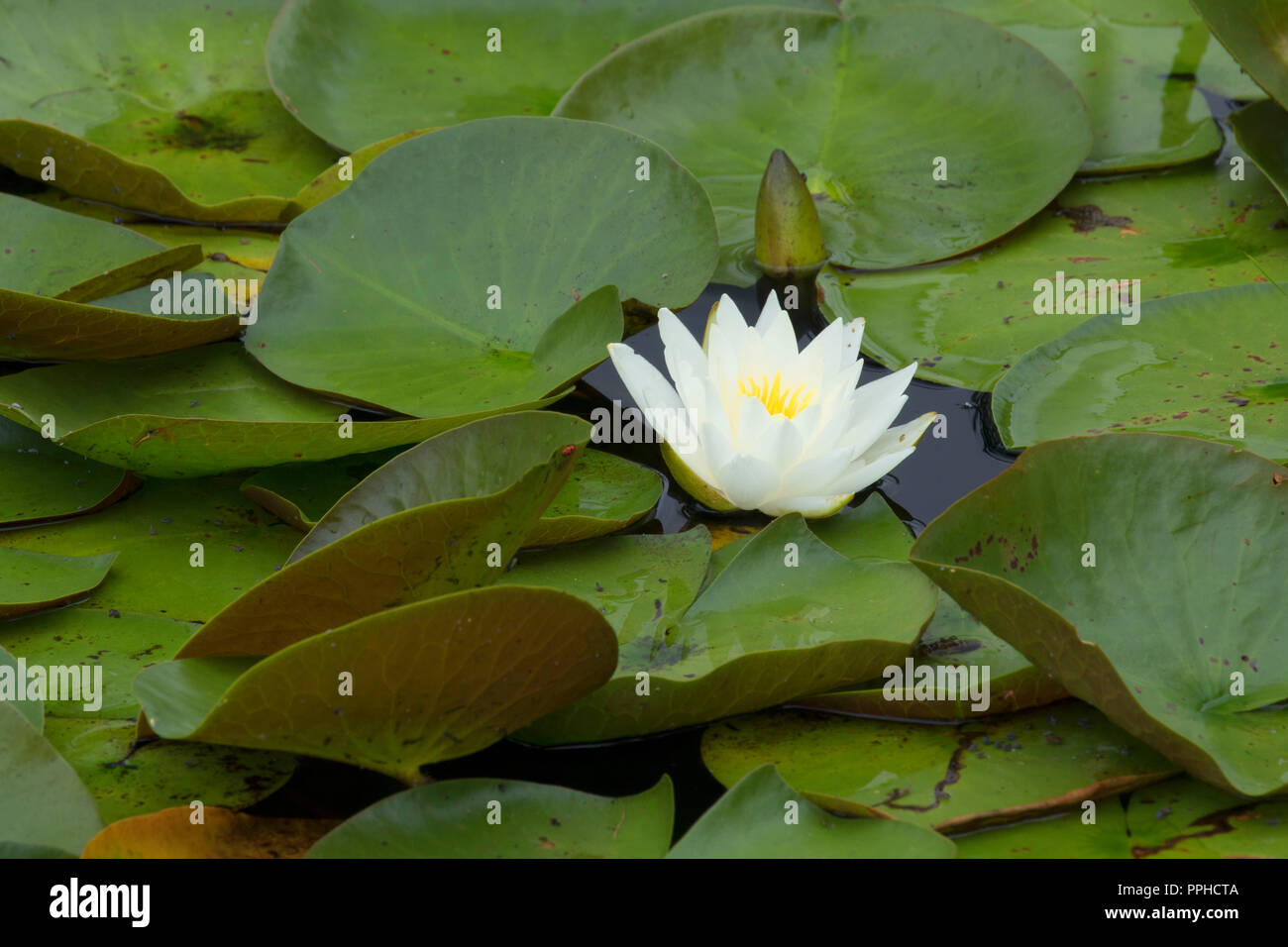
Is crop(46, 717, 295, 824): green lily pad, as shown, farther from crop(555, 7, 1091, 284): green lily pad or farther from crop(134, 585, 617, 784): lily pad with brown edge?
crop(555, 7, 1091, 284): green lily pad

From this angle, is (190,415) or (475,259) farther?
(475,259)

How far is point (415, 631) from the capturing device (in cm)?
122

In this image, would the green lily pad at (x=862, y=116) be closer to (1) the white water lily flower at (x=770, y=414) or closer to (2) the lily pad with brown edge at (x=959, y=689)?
(1) the white water lily flower at (x=770, y=414)

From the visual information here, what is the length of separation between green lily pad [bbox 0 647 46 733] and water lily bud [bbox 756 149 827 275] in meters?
1.58

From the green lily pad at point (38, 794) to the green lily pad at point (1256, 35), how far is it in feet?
7.37

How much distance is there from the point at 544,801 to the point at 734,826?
0.23 metres

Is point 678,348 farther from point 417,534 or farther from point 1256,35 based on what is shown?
point 1256,35

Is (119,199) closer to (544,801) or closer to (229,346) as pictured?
(229,346)

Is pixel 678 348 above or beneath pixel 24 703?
above

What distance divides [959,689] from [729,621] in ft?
A: 1.04

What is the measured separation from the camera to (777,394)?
1882mm

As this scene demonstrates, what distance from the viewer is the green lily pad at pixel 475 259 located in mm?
2053

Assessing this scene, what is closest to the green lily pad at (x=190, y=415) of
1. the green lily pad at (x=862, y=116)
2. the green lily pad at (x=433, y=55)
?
the green lily pad at (x=433, y=55)

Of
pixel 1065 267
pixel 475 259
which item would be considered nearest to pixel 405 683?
pixel 475 259
